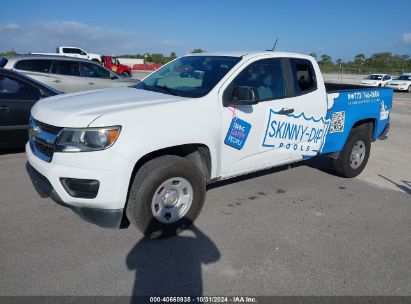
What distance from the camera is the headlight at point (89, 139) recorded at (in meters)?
3.07

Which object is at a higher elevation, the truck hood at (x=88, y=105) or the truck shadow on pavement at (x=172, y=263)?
the truck hood at (x=88, y=105)

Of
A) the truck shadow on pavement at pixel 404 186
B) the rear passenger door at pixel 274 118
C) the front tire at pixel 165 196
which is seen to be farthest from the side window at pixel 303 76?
the truck shadow on pavement at pixel 404 186

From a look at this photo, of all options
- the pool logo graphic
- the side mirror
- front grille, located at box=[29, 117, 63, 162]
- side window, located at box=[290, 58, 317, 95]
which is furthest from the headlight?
the pool logo graphic

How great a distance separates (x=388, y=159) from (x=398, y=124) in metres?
5.01

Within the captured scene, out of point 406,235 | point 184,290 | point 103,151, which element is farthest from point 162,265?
point 406,235

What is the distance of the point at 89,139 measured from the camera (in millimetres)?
3088

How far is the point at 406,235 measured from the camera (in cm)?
394

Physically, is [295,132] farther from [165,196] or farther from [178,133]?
[165,196]

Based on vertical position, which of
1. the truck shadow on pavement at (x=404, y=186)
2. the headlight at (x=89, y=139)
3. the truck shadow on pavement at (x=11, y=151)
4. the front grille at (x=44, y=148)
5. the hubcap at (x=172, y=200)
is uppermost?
the headlight at (x=89, y=139)

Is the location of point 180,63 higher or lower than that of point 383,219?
higher

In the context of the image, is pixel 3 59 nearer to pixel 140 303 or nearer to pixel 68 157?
pixel 68 157

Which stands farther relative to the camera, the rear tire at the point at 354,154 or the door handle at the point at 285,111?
the rear tire at the point at 354,154

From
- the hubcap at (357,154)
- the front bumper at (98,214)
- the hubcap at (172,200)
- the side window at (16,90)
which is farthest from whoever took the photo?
the side window at (16,90)

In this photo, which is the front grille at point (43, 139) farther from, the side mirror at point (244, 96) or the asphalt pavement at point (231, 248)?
the side mirror at point (244, 96)
